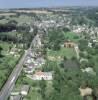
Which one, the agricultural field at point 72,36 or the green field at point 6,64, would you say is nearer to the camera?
the green field at point 6,64

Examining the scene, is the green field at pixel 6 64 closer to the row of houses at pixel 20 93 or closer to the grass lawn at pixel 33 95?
the row of houses at pixel 20 93

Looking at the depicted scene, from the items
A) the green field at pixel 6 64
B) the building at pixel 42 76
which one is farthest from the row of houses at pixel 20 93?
the building at pixel 42 76

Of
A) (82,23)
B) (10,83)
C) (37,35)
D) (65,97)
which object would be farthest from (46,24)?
(65,97)

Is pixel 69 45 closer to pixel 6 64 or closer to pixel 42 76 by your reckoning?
pixel 6 64

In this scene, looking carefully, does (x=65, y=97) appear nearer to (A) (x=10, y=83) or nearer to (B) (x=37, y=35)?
(A) (x=10, y=83)

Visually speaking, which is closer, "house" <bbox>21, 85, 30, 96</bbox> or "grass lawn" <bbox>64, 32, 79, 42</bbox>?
"house" <bbox>21, 85, 30, 96</bbox>

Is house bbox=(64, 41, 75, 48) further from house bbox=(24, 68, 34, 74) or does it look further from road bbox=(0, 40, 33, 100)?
house bbox=(24, 68, 34, 74)

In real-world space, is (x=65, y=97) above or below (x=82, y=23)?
above

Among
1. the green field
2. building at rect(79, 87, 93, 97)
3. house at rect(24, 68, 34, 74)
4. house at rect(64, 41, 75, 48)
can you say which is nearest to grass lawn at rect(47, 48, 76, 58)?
house at rect(64, 41, 75, 48)

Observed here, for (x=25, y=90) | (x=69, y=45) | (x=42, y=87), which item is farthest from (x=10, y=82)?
(x=69, y=45)

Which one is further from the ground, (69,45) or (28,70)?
(28,70)

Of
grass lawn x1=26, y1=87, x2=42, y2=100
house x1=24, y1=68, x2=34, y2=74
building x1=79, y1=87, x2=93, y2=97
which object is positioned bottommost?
house x1=24, y1=68, x2=34, y2=74
